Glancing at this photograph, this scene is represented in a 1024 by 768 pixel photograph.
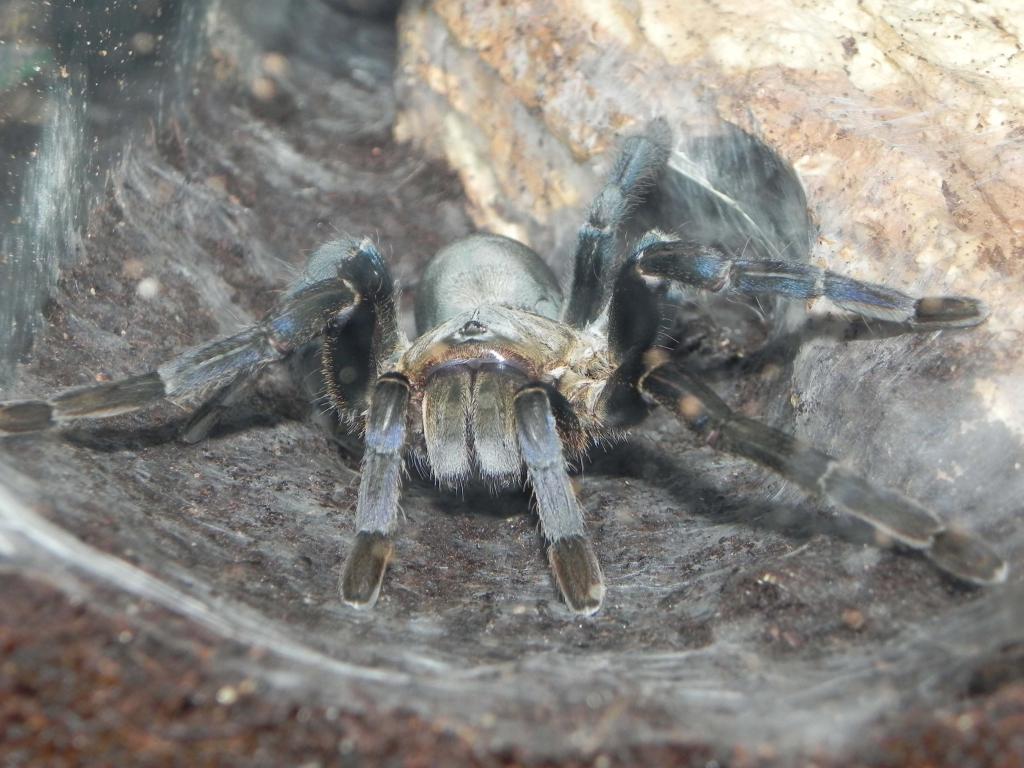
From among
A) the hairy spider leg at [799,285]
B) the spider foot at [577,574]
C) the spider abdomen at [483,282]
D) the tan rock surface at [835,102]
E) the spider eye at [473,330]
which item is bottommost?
the spider foot at [577,574]

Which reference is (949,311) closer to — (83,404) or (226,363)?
(226,363)

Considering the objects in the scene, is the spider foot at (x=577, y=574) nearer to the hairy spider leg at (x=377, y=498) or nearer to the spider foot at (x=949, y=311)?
the hairy spider leg at (x=377, y=498)

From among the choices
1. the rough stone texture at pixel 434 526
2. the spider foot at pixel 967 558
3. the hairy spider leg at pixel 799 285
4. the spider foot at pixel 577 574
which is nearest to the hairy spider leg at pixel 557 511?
the spider foot at pixel 577 574

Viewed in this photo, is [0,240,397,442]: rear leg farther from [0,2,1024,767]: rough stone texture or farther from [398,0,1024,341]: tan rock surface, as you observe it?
[398,0,1024,341]: tan rock surface

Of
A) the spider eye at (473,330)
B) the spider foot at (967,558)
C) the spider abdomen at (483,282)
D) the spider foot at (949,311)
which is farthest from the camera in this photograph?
the spider abdomen at (483,282)

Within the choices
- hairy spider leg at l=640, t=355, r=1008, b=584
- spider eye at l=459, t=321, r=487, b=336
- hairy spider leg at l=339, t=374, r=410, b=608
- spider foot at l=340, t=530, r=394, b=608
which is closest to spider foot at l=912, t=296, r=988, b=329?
hairy spider leg at l=640, t=355, r=1008, b=584

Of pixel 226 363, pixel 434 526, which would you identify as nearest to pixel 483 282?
pixel 434 526

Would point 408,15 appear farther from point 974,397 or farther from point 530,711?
point 530,711

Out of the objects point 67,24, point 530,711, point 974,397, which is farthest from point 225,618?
point 67,24
